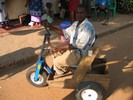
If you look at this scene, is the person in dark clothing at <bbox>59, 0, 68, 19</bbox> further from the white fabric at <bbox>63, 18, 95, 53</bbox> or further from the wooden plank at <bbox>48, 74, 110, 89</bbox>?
the wooden plank at <bbox>48, 74, 110, 89</bbox>

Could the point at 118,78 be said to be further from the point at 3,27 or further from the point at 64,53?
the point at 3,27

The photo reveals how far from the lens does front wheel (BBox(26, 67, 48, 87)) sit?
479 centimetres

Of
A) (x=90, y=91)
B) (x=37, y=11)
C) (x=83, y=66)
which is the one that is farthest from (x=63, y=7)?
(x=90, y=91)

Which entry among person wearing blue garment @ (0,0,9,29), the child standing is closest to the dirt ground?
person wearing blue garment @ (0,0,9,29)

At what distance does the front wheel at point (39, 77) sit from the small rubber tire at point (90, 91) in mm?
867

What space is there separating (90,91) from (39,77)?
115 centimetres

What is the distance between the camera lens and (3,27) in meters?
8.77

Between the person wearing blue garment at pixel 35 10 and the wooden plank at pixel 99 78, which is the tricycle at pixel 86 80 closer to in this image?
the wooden plank at pixel 99 78

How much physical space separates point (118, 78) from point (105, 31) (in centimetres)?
360

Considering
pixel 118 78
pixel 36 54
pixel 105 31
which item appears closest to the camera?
pixel 118 78

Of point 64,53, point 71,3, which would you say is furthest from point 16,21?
point 64,53

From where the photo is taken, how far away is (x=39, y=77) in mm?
4824

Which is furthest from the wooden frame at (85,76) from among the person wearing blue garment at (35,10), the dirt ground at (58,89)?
the person wearing blue garment at (35,10)

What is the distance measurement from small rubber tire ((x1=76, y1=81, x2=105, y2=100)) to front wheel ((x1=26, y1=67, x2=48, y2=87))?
2.84 ft
